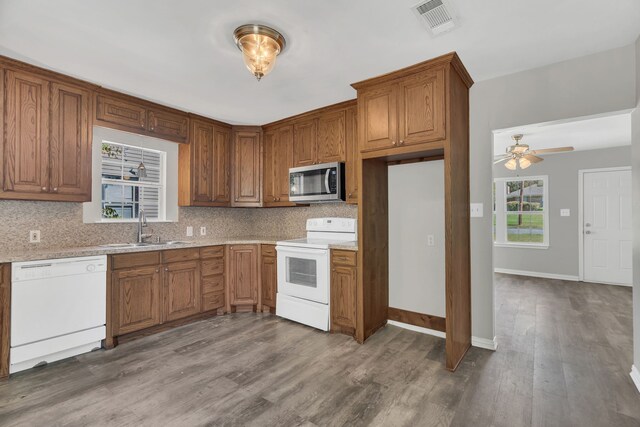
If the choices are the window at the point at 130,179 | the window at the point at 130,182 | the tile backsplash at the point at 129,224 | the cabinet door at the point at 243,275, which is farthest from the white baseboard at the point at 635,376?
the window at the point at 130,182

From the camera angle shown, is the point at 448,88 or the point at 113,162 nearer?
the point at 448,88

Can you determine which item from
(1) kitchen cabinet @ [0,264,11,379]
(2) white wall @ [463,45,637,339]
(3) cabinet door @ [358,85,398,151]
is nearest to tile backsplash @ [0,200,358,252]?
(1) kitchen cabinet @ [0,264,11,379]

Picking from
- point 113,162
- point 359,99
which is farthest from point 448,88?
point 113,162

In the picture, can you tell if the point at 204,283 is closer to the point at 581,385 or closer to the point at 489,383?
the point at 489,383

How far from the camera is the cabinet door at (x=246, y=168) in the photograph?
434cm

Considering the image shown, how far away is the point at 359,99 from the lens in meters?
3.04

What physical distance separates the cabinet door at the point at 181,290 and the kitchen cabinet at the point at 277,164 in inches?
52.9

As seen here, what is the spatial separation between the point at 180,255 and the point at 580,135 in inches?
234

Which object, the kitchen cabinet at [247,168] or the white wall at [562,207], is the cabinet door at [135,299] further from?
the white wall at [562,207]

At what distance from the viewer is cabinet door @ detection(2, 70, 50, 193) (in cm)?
253

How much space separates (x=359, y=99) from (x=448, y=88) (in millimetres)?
871

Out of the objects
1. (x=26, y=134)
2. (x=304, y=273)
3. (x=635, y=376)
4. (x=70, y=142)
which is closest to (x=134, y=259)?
(x=70, y=142)

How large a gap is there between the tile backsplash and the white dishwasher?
0.57 meters

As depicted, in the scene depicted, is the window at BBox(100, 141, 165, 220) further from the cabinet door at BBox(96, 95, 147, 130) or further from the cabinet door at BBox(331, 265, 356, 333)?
the cabinet door at BBox(331, 265, 356, 333)
